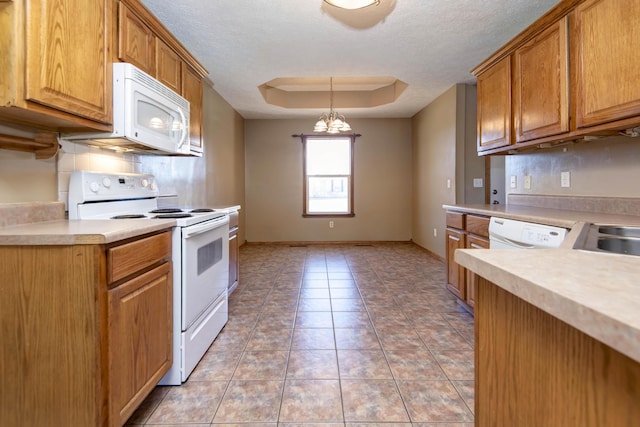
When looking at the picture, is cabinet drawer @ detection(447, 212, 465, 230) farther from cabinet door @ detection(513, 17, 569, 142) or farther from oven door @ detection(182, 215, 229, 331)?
oven door @ detection(182, 215, 229, 331)

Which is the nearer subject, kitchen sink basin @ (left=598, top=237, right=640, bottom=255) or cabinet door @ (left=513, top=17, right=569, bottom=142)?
kitchen sink basin @ (left=598, top=237, right=640, bottom=255)

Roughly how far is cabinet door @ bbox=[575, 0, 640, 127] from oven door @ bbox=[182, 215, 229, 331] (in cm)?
234

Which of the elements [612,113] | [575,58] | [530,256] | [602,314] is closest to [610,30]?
[575,58]

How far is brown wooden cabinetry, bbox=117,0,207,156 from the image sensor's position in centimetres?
182

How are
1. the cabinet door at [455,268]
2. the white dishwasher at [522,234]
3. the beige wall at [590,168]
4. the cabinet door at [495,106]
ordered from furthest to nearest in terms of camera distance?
the cabinet door at [455,268]
the cabinet door at [495,106]
the beige wall at [590,168]
the white dishwasher at [522,234]

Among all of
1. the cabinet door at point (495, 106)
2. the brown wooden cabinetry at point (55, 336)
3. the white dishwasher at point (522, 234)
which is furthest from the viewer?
the cabinet door at point (495, 106)

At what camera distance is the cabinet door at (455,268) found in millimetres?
2713

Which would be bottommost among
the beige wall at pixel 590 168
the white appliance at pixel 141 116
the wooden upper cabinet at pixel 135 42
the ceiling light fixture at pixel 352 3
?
the beige wall at pixel 590 168

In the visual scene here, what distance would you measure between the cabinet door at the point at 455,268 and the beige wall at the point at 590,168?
0.75 metres

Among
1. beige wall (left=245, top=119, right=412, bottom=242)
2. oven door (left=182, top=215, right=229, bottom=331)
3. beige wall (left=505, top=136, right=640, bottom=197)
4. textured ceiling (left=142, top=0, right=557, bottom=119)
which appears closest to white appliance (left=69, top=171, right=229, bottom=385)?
oven door (left=182, top=215, right=229, bottom=331)

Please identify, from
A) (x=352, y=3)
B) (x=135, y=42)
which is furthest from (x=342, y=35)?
(x=135, y=42)

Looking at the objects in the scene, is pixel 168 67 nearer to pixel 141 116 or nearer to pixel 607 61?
A: pixel 141 116

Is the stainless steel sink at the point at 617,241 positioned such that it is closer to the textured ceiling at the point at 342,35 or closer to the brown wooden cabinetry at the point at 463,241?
the brown wooden cabinetry at the point at 463,241

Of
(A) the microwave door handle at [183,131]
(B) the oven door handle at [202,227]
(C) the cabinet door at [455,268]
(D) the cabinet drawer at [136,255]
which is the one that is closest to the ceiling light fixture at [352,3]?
(A) the microwave door handle at [183,131]
